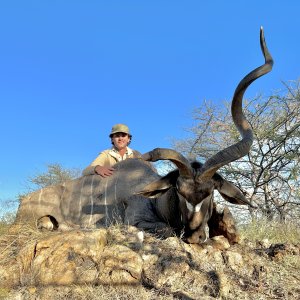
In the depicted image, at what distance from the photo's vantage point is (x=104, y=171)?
6.01 metres

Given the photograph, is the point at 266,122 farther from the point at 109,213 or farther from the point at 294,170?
the point at 109,213

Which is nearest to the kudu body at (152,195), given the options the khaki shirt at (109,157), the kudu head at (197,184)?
the kudu head at (197,184)

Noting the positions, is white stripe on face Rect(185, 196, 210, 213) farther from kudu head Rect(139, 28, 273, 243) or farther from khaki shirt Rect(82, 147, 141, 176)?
khaki shirt Rect(82, 147, 141, 176)

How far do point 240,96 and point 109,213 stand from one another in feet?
7.22

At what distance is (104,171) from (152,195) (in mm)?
1611

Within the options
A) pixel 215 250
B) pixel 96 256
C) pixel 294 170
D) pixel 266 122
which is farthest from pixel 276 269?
pixel 266 122

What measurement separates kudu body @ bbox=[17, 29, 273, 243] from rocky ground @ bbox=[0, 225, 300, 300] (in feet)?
1.35

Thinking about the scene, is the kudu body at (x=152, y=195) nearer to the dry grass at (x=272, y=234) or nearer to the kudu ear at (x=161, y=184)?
the kudu ear at (x=161, y=184)

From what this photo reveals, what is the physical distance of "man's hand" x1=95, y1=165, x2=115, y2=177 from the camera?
5.99 m

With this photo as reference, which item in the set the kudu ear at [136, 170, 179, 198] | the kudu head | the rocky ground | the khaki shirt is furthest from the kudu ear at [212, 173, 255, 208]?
the khaki shirt

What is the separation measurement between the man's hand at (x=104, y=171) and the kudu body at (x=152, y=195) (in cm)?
6

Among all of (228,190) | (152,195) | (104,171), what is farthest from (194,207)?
(104,171)

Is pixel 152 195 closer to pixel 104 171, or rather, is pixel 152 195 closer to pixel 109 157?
pixel 104 171

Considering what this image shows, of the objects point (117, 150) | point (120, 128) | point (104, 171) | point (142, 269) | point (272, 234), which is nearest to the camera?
point (142, 269)
